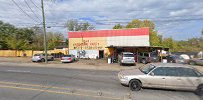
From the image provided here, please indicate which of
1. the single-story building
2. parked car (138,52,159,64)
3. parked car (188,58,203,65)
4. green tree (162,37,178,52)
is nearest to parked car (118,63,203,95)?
parked car (138,52,159,64)

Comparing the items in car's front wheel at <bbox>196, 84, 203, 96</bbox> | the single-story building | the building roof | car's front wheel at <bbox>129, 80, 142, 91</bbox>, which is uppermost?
the building roof

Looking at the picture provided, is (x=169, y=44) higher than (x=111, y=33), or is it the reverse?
(x=111, y=33)

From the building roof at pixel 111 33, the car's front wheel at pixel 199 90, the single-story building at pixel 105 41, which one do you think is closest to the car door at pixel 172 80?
the car's front wheel at pixel 199 90

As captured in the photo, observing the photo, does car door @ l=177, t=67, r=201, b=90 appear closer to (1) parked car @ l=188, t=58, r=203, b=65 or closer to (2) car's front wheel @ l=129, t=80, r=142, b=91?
(2) car's front wheel @ l=129, t=80, r=142, b=91

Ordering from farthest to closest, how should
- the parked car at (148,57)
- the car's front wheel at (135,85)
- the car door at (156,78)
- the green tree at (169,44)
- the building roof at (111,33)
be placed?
the green tree at (169,44) < the building roof at (111,33) < the parked car at (148,57) < the car's front wheel at (135,85) < the car door at (156,78)

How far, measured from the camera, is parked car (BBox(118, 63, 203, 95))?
891cm

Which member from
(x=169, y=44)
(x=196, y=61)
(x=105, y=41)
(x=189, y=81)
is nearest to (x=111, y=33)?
(x=105, y=41)

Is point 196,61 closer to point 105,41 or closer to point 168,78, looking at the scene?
point 105,41

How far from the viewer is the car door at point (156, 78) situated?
358 inches

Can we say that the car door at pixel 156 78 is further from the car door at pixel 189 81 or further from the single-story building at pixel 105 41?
the single-story building at pixel 105 41

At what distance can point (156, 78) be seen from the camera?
359 inches

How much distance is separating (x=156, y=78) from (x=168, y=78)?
22.9 inches

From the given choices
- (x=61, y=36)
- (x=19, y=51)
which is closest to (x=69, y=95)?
(x=19, y=51)

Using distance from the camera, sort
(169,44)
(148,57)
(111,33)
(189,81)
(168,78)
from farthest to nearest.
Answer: (169,44), (111,33), (148,57), (168,78), (189,81)
